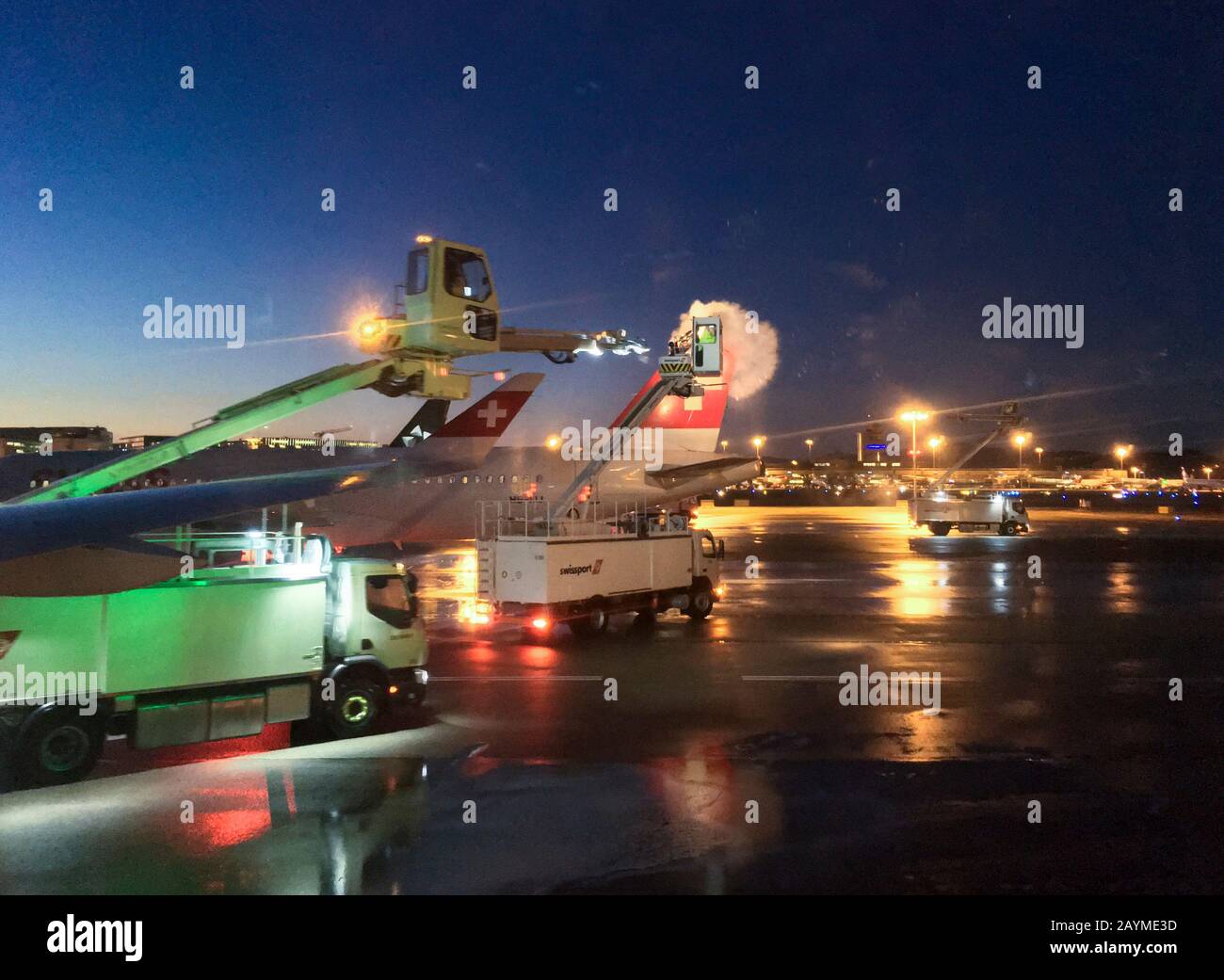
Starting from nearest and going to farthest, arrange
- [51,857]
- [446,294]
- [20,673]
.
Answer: [51,857], [20,673], [446,294]

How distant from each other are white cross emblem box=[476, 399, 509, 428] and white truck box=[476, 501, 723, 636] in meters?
11.5

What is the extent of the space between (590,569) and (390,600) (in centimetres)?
810

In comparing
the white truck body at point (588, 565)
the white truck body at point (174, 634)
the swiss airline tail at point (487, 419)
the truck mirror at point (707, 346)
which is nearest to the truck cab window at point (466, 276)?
the white truck body at point (588, 565)

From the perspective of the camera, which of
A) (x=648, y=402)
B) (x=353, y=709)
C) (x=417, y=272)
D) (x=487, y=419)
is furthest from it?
(x=487, y=419)

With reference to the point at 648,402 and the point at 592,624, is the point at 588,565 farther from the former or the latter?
the point at 648,402

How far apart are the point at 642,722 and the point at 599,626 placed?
847cm

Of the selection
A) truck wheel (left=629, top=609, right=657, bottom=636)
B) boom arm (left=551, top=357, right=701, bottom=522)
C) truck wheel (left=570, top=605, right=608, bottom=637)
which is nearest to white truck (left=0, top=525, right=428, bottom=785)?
truck wheel (left=570, top=605, right=608, bottom=637)

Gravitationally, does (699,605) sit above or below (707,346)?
below

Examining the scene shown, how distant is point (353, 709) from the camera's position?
42.4 ft

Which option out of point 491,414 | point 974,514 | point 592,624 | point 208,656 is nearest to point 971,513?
point 974,514
